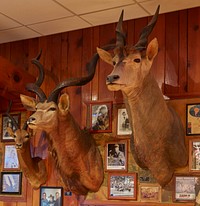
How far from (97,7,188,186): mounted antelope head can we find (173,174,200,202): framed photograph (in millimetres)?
76

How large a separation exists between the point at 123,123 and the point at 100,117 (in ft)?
0.74

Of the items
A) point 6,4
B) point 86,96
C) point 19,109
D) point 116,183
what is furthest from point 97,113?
point 6,4

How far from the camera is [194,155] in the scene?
3396 mm

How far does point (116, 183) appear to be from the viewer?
146 inches

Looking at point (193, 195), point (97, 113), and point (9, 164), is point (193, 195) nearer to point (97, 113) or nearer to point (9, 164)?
point (97, 113)

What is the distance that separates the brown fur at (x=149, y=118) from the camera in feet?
9.98

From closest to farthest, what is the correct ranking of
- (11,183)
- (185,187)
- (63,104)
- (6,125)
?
(185,187)
(63,104)
(11,183)
(6,125)

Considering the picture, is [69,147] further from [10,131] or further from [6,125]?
[6,125]

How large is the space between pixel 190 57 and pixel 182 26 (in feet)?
0.88

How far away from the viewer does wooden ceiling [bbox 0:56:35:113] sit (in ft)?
12.7

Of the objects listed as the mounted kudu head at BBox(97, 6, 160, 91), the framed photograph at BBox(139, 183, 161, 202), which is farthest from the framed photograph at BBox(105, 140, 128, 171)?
the mounted kudu head at BBox(97, 6, 160, 91)

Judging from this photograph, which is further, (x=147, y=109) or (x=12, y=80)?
(x=12, y=80)

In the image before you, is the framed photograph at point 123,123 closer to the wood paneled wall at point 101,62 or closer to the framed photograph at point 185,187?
the wood paneled wall at point 101,62

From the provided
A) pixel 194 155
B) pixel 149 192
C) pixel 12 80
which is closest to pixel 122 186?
pixel 149 192
